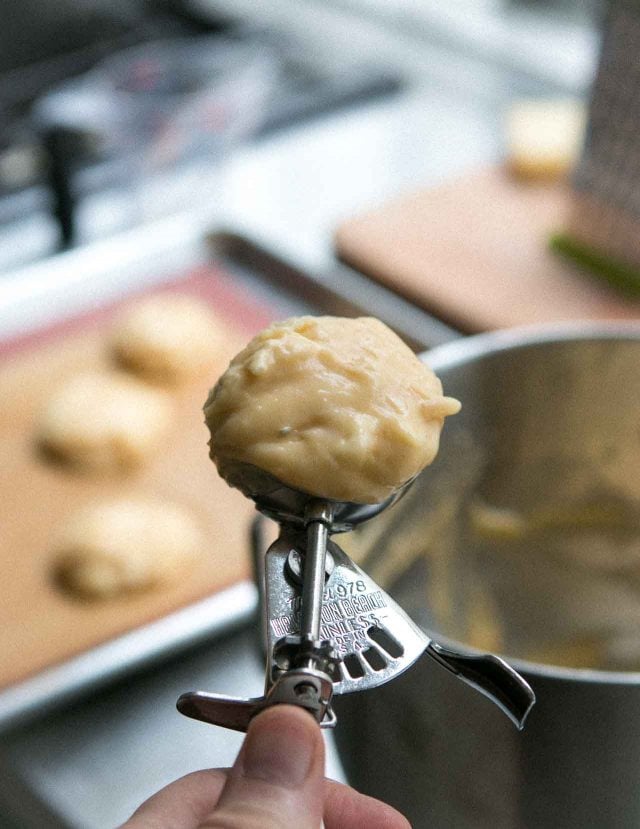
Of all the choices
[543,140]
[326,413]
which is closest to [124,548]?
[326,413]

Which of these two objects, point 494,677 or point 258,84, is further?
point 258,84

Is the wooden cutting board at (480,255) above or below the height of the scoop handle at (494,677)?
below

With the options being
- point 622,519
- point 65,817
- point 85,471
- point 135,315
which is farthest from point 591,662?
point 135,315

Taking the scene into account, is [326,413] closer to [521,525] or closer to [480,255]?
[521,525]

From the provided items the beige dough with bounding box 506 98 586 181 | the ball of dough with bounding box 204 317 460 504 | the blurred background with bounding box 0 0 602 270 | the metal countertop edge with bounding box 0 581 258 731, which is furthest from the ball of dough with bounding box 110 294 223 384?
the ball of dough with bounding box 204 317 460 504

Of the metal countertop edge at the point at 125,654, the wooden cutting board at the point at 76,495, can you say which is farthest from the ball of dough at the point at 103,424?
the metal countertop edge at the point at 125,654

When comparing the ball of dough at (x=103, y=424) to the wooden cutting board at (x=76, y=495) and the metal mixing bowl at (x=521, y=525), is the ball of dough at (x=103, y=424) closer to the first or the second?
the wooden cutting board at (x=76, y=495)

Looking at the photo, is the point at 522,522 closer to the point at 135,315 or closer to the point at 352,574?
the point at 352,574
